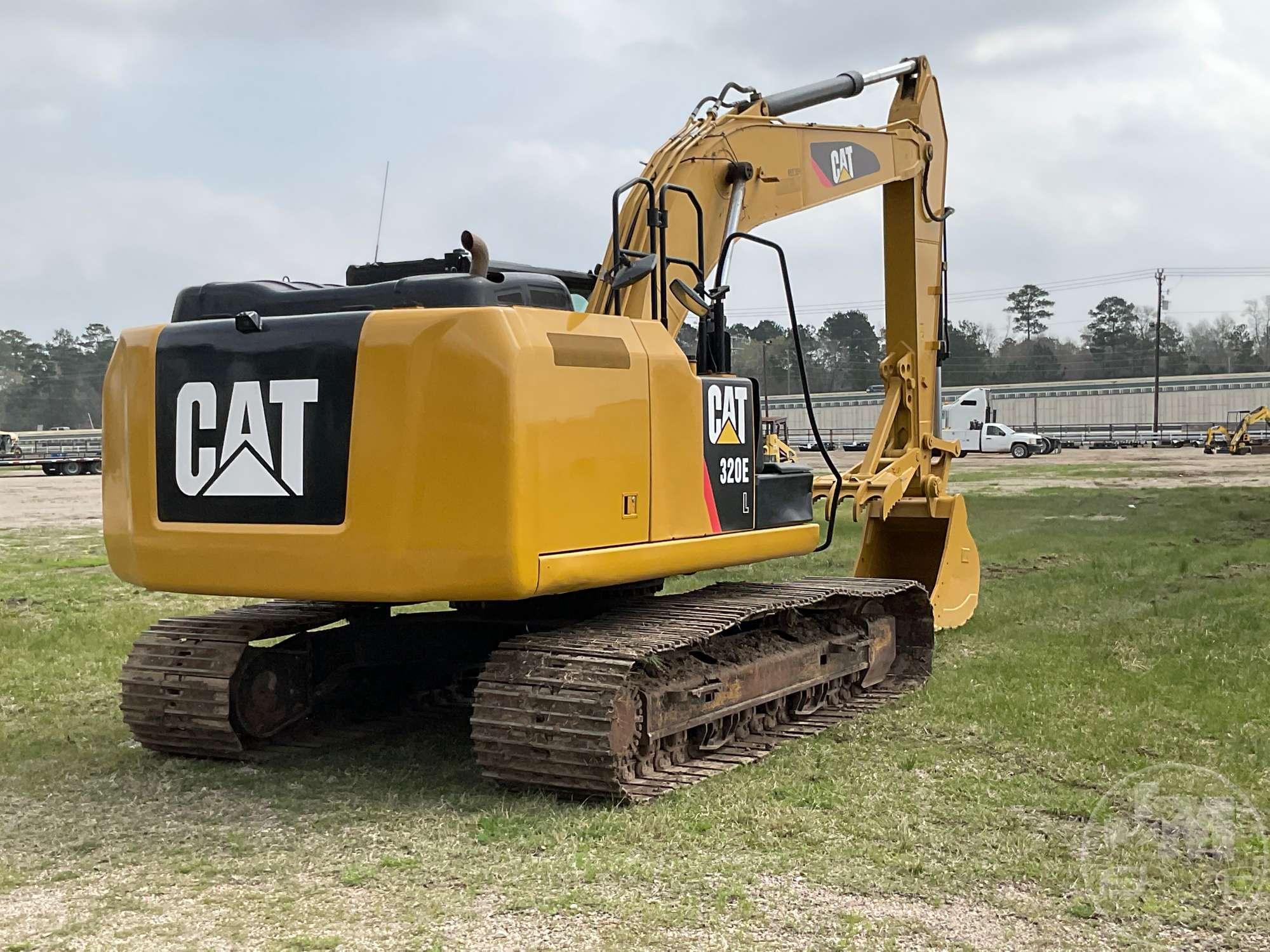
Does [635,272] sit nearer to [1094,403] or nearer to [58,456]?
[58,456]

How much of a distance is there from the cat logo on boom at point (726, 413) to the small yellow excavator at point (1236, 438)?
47.8 metres

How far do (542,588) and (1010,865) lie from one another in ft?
7.17

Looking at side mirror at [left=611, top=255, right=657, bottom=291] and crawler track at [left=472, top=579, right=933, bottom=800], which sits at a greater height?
side mirror at [left=611, top=255, right=657, bottom=291]

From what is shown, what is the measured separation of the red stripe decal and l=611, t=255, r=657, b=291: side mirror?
1.02 meters

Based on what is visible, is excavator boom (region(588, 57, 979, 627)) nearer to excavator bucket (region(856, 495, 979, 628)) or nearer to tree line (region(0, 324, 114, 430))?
excavator bucket (region(856, 495, 979, 628))

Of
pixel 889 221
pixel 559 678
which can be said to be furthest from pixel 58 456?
pixel 559 678

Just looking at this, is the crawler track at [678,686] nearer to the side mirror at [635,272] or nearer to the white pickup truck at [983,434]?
the side mirror at [635,272]

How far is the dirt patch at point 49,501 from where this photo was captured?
24688mm

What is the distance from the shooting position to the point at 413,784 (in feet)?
22.2

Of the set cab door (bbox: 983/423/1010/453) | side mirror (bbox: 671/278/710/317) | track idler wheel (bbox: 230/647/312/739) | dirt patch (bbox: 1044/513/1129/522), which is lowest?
dirt patch (bbox: 1044/513/1129/522)

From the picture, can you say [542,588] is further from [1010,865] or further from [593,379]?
[1010,865]

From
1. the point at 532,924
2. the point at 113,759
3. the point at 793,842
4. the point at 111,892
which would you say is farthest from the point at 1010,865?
the point at 113,759

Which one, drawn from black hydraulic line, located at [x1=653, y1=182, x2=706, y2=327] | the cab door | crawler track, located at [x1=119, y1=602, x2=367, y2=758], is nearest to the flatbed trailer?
the cab door

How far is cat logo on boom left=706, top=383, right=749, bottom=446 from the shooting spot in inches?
287
